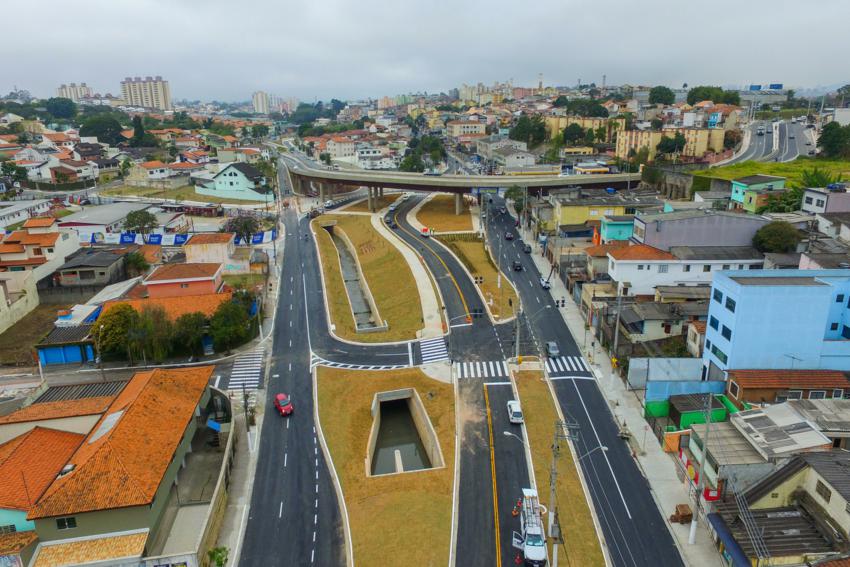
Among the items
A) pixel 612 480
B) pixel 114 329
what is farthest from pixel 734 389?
pixel 114 329

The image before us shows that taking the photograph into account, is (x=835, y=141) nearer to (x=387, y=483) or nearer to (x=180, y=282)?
(x=387, y=483)

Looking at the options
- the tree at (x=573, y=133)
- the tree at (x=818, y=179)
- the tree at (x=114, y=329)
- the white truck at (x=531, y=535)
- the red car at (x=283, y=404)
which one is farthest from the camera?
the tree at (x=573, y=133)

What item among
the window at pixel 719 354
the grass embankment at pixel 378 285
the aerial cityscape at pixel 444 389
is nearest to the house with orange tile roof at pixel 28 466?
the aerial cityscape at pixel 444 389

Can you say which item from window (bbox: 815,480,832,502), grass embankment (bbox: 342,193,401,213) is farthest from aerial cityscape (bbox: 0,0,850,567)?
grass embankment (bbox: 342,193,401,213)

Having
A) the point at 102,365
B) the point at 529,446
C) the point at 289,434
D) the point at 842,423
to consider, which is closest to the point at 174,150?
the point at 102,365

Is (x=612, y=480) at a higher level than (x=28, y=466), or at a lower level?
lower

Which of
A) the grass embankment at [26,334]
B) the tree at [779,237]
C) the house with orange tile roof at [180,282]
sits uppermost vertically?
the tree at [779,237]

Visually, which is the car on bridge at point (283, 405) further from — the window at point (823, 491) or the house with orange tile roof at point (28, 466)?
the window at point (823, 491)

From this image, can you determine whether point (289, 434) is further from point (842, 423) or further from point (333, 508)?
point (842, 423)
